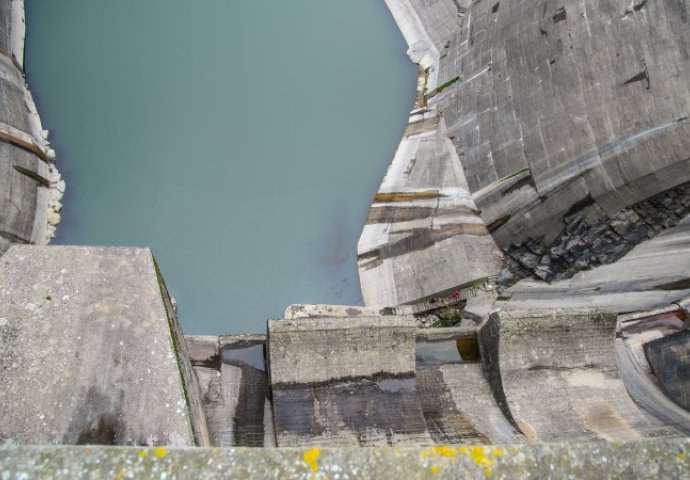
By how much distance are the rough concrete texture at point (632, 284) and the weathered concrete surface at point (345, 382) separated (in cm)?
338

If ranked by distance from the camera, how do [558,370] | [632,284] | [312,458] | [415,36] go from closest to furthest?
1. [312,458]
2. [558,370]
3. [632,284]
4. [415,36]

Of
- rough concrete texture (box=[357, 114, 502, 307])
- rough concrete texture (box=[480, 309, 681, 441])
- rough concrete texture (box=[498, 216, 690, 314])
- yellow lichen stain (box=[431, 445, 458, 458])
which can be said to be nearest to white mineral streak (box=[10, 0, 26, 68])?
rough concrete texture (box=[357, 114, 502, 307])

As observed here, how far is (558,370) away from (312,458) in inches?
177

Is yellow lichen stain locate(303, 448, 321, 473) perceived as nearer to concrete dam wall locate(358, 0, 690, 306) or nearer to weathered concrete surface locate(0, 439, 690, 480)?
weathered concrete surface locate(0, 439, 690, 480)

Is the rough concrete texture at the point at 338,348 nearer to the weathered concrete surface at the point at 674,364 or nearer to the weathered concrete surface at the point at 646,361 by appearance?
the weathered concrete surface at the point at 646,361

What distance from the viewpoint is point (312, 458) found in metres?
2.42

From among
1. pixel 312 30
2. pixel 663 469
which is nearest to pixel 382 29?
pixel 312 30

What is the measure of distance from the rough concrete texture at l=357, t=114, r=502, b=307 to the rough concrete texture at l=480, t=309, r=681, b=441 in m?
3.95

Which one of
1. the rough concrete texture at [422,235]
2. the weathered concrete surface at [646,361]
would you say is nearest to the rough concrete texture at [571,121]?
the rough concrete texture at [422,235]

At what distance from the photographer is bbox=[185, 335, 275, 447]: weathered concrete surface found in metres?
5.62

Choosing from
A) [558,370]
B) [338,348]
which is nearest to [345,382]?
[338,348]

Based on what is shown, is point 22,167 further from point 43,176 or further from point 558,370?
point 558,370

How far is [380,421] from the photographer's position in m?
5.79

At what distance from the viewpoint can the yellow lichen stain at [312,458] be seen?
2395 mm
